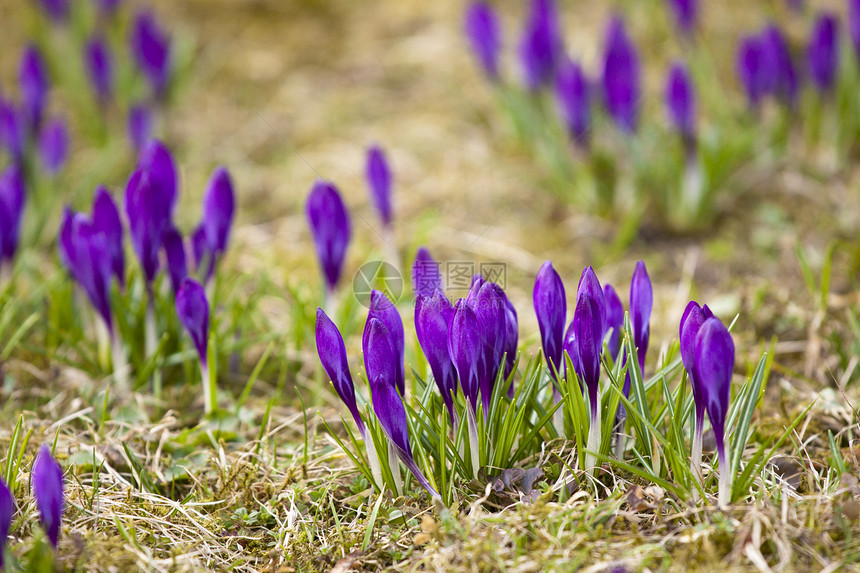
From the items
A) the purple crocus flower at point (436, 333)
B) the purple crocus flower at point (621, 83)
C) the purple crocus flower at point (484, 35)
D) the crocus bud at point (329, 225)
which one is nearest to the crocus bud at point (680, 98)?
the purple crocus flower at point (621, 83)

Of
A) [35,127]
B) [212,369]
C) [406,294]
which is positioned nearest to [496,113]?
[406,294]

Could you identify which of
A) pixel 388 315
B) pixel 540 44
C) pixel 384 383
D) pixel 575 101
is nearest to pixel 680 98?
pixel 575 101

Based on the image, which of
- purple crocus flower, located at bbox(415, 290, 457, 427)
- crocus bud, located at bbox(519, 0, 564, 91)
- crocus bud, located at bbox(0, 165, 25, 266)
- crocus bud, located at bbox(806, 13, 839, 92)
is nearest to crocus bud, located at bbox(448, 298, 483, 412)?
purple crocus flower, located at bbox(415, 290, 457, 427)

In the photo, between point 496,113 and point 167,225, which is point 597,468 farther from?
point 496,113

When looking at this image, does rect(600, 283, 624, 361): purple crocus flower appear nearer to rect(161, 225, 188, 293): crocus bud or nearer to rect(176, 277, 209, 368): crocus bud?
rect(176, 277, 209, 368): crocus bud

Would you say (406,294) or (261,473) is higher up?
(406,294)

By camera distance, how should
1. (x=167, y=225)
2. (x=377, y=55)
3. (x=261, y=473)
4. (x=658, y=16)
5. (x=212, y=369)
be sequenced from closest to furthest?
1. (x=261, y=473)
2. (x=212, y=369)
3. (x=167, y=225)
4. (x=658, y=16)
5. (x=377, y=55)

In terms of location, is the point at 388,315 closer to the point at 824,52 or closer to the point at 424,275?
the point at 424,275
